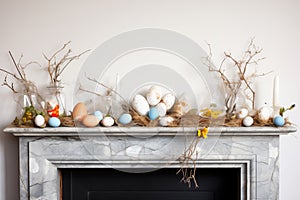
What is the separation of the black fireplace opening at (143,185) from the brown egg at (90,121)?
14.0 inches

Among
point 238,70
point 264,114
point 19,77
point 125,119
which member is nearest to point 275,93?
point 264,114

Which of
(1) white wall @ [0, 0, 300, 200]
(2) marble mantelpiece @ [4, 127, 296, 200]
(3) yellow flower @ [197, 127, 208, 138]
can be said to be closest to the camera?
(3) yellow flower @ [197, 127, 208, 138]

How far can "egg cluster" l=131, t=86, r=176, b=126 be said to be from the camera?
2094 mm

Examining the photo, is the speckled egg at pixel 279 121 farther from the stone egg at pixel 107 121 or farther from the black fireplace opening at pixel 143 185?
the stone egg at pixel 107 121

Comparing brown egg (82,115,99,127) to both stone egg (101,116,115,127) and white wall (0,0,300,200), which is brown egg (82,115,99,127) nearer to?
stone egg (101,116,115,127)

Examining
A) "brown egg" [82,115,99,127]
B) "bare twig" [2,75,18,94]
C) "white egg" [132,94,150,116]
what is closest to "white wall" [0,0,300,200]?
"bare twig" [2,75,18,94]

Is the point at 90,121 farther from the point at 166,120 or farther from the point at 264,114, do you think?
the point at 264,114

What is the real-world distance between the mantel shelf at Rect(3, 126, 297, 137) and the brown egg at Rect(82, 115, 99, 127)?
0.02 m

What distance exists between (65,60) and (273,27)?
1146 mm

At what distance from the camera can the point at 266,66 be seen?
2.26 metres

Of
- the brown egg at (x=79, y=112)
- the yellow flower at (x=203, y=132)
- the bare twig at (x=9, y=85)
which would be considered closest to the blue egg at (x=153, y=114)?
the yellow flower at (x=203, y=132)

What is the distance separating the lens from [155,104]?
7.07ft

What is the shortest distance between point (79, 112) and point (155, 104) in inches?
15.4

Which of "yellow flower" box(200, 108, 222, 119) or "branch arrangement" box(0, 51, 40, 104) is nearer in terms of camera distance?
"yellow flower" box(200, 108, 222, 119)
